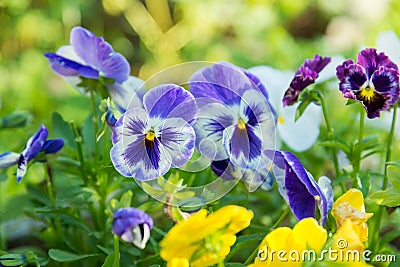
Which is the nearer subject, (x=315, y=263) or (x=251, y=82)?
(x=315, y=263)

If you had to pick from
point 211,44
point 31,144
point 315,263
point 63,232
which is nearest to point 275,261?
point 315,263

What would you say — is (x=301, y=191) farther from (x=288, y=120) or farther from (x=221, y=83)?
(x=288, y=120)

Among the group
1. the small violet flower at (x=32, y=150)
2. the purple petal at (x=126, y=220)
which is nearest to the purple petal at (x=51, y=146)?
the small violet flower at (x=32, y=150)

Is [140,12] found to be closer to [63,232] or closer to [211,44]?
[211,44]

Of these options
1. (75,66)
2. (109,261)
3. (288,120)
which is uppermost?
(75,66)

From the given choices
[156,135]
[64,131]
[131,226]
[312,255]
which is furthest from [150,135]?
[64,131]

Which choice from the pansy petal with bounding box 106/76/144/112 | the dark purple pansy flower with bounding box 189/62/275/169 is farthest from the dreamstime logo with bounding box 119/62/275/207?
the pansy petal with bounding box 106/76/144/112
